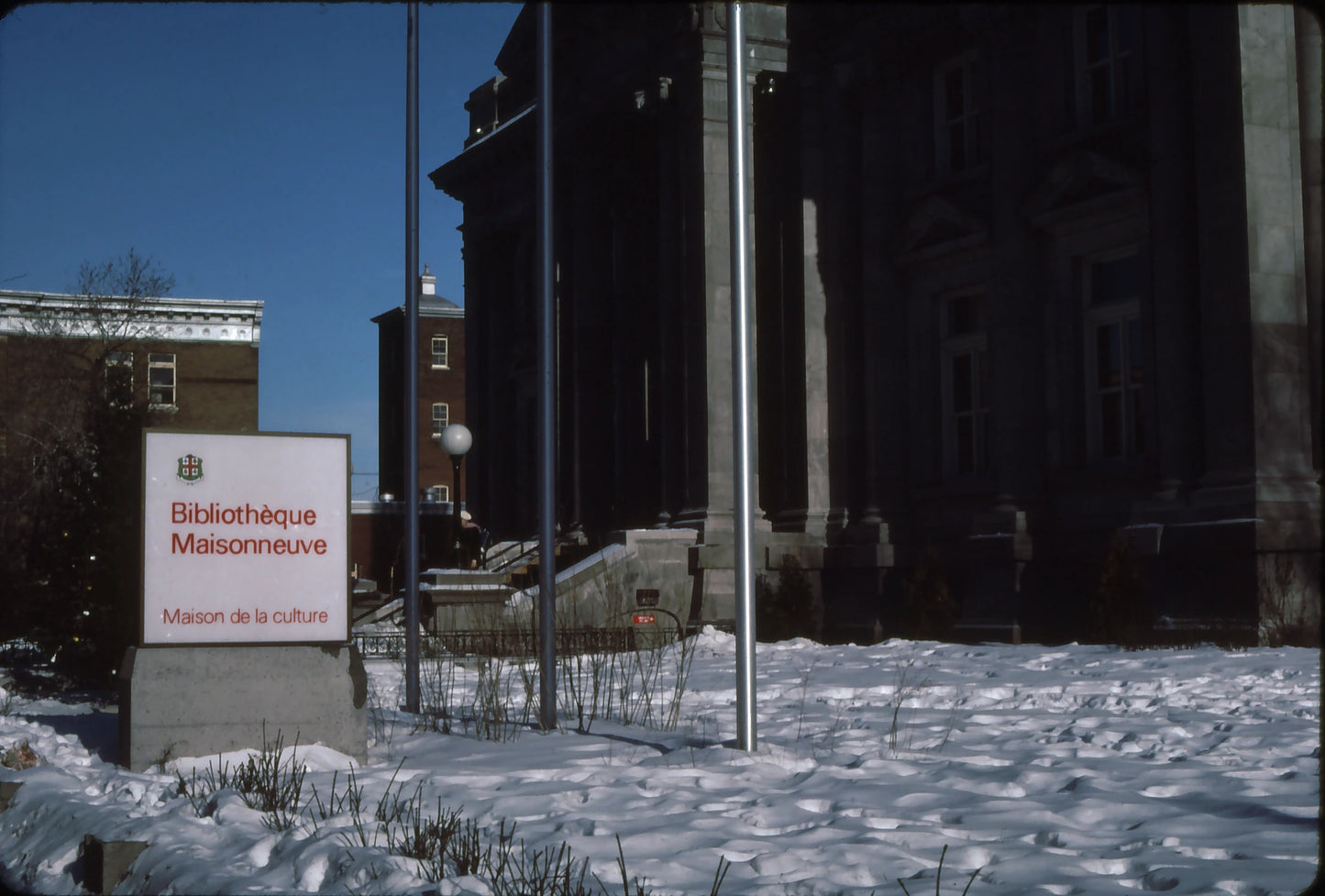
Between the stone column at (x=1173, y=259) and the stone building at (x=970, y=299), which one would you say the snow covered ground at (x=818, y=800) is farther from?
the stone column at (x=1173, y=259)

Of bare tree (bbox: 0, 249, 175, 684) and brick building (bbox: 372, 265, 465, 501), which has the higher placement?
brick building (bbox: 372, 265, 465, 501)

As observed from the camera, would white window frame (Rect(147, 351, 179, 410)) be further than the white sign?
Yes

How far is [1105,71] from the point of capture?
21.5m

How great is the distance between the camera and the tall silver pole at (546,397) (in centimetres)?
1111

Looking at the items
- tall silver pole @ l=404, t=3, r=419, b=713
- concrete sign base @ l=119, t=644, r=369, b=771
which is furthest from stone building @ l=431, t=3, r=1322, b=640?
concrete sign base @ l=119, t=644, r=369, b=771

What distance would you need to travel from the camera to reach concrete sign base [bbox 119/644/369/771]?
9.62m

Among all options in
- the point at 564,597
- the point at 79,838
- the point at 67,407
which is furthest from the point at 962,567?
the point at 67,407

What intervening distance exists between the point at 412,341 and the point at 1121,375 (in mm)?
11689

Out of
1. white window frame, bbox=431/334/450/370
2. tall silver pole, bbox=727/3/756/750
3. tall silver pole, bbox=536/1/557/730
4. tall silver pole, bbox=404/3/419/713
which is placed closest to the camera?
tall silver pole, bbox=727/3/756/750

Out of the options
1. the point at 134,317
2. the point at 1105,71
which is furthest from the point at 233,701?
the point at 134,317

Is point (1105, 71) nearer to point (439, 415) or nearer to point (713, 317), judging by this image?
point (713, 317)

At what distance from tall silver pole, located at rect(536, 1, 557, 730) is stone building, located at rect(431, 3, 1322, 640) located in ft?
31.2

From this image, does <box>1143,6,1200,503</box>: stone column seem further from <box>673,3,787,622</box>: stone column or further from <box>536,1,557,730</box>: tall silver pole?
<box>536,1,557,730</box>: tall silver pole

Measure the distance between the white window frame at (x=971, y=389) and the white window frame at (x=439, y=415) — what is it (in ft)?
159
